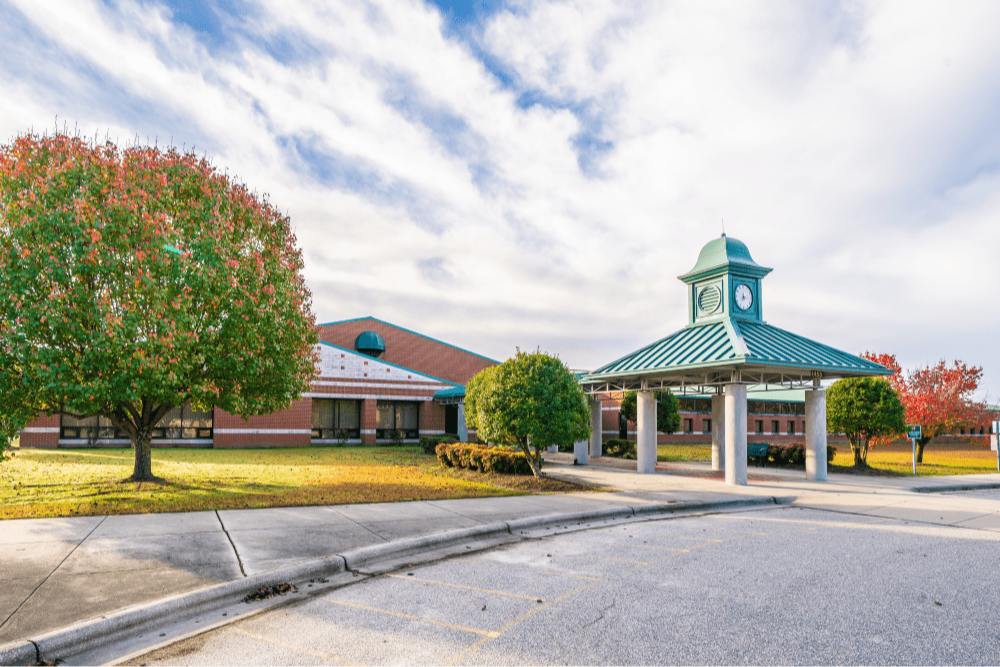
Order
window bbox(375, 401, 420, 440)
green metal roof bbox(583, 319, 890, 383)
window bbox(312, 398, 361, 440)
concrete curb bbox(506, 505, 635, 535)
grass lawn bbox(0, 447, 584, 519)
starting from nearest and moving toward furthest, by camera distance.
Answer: concrete curb bbox(506, 505, 635, 535)
grass lawn bbox(0, 447, 584, 519)
green metal roof bbox(583, 319, 890, 383)
window bbox(312, 398, 361, 440)
window bbox(375, 401, 420, 440)

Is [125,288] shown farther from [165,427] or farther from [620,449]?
[165,427]

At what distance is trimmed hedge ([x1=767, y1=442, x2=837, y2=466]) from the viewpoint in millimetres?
25297

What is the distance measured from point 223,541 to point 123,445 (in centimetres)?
3010

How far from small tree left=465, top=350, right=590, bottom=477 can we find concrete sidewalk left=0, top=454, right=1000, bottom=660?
212 cm

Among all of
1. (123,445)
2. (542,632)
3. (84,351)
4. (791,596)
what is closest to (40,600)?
(542,632)

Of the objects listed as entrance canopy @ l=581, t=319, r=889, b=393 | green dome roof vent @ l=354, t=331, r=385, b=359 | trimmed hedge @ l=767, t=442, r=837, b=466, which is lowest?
trimmed hedge @ l=767, t=442, r=837, b=466

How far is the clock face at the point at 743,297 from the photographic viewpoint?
21562 millimetres

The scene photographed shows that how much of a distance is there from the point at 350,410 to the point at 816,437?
28.1m

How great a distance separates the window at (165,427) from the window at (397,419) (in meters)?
10.2

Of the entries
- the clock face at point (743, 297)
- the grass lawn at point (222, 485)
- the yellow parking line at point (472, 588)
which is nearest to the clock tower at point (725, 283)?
the clock face at point (743, 297)

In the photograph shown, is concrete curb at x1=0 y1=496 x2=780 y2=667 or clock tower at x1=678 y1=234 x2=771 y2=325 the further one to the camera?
clock tower at x1=678 y1=234 x2=771 y2=325

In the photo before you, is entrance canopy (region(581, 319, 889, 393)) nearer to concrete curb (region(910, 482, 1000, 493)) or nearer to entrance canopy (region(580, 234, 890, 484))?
entrance canopy (region(580, 234, 890, 484))

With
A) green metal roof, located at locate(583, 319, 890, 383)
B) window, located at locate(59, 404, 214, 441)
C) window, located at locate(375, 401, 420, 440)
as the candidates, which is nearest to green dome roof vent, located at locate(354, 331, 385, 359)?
window, located at locate(375, 401, 420, 440)

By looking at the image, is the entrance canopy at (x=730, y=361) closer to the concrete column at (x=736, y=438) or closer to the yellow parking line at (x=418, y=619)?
the concrete column at (x=736, y=438)
